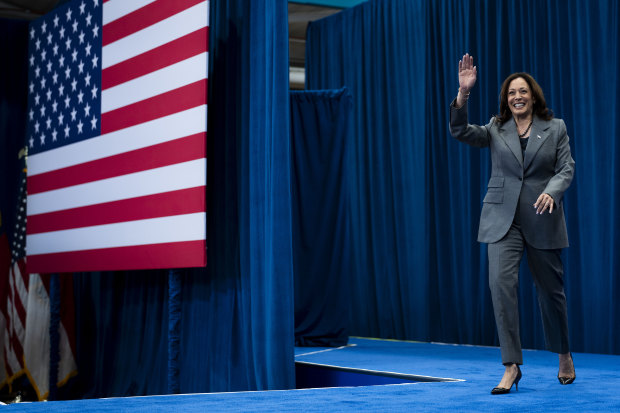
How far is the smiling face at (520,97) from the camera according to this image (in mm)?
3018

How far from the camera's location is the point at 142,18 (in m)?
4.76

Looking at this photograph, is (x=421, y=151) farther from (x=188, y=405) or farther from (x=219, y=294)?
(x=188, y=405)

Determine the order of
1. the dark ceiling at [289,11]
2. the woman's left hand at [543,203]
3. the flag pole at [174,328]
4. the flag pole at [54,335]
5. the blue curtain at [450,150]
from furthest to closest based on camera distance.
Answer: the dark ceiling at [289,11]
the flag pole at [54,335]
the blue curtain at [450,150]
the flag pole at [174,328]
the woman's left hand at [543,203]

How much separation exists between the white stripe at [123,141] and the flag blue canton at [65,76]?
0.22 feet

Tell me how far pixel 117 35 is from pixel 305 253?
6.66 feet

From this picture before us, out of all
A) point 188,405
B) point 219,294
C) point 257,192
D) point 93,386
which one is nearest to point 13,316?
point 93,386

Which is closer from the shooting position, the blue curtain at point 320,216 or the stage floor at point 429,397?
the stage floor at point 429,397

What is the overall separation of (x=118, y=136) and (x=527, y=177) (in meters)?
2.72

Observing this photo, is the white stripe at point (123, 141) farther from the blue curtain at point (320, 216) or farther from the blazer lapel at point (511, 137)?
the blazer lapel at point (511, 137)

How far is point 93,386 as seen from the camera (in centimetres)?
565

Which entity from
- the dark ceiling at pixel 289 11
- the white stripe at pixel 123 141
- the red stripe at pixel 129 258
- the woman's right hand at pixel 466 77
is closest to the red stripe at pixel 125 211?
the red stripe at pixel 129 258

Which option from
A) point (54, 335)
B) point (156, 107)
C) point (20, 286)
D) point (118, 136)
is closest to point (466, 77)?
point (156, 107)

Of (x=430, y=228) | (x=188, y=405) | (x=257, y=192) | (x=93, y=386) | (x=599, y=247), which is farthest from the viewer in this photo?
(x=430, y=228)

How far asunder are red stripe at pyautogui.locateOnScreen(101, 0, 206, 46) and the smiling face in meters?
1.92
